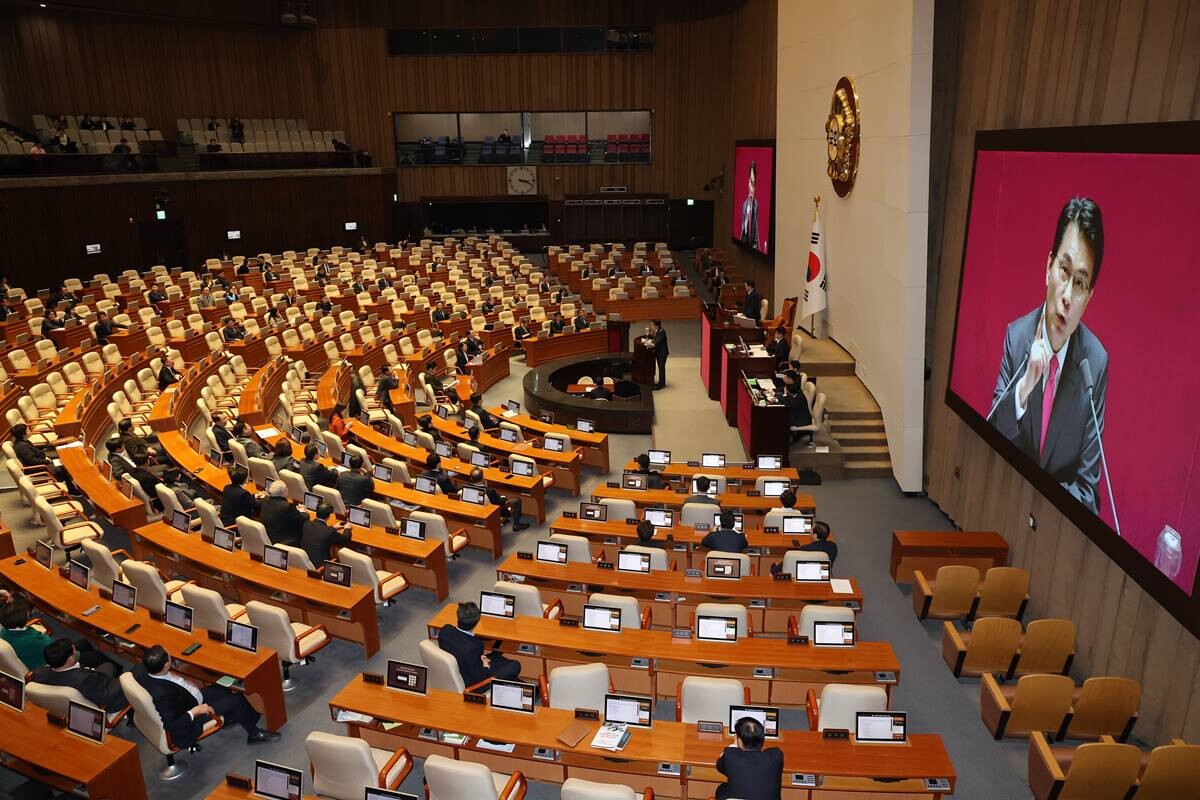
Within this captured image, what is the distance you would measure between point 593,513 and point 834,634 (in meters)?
3.66

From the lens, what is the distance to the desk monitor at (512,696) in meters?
6.18

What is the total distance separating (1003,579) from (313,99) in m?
31.9

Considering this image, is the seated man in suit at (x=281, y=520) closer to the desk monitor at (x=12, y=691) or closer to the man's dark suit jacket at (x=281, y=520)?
the man's dark suit jacket at (x=281, y=520)

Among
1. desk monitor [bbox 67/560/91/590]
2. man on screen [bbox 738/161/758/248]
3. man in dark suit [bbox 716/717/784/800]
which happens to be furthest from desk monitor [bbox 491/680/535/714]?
man on screen [bbox 738/161/758/248]

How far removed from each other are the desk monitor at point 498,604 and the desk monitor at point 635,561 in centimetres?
143

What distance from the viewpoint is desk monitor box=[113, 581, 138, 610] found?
7.69m

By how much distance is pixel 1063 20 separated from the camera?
7.95 m

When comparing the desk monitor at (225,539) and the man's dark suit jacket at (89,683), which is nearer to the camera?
the man's dark suit jacket at (89,683)

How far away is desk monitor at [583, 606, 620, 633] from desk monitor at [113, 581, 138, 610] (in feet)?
13.7

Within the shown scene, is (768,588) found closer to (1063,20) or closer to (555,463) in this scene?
(555,463)

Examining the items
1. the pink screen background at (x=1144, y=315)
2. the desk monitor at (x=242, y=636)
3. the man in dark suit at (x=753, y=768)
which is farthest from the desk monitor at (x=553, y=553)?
the pink screen background at (x=1144, y=315)

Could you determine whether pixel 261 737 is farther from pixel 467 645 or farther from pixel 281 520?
pixel 281 520

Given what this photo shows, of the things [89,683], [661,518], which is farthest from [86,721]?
[661,518]

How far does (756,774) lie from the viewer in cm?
505
